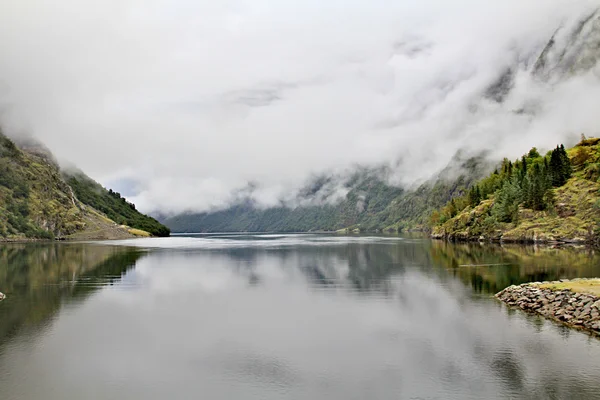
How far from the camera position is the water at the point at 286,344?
88.2ft

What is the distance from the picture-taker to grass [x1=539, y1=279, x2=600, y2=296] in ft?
146

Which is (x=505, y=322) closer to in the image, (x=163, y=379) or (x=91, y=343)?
(x=163, y=379)

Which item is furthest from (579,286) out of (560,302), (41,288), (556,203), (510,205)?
(510,205)

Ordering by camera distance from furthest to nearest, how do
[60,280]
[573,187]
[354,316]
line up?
[573,187] → [60,280] → [354,316]

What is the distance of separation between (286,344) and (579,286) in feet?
110

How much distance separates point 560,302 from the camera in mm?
45656

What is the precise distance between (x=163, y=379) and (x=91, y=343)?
40.0 feet

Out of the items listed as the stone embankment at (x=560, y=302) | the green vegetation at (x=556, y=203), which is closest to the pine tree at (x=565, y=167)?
A: the green vegetation at (x=556, y=203)

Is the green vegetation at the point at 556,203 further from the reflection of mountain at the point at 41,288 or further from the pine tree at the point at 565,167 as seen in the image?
the reflection of mountain at the point at 41,288

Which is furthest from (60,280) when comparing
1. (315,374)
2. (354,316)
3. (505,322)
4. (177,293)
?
(505,322)

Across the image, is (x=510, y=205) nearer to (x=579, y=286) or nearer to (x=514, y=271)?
(x=514, y=271)

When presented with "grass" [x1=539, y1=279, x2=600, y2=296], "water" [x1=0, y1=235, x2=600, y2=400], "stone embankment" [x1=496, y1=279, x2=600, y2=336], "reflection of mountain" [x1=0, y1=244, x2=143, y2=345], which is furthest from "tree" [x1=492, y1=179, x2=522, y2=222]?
"reflection of mountain" [x1=0, y1=244, x2=143, y2=345]

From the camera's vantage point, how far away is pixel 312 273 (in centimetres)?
8831

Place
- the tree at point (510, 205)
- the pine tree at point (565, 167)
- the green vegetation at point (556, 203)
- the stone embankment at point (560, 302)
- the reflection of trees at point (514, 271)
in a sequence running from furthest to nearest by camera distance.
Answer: the tree at point (510, 205), the pine tree at point (565, 167), the green vegetation at point (556, 203), the reflection of trees at point (514, 271), the stone embankment at point (560, 302)
